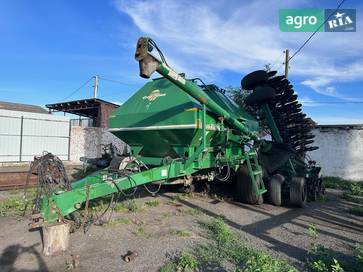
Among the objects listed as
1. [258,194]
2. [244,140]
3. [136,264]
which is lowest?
[136,264]

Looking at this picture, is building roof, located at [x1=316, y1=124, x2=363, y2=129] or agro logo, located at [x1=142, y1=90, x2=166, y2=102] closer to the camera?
agro logo, located at [x1=142, y1=90, x2=166, y2=102]

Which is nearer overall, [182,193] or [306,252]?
[306,252]

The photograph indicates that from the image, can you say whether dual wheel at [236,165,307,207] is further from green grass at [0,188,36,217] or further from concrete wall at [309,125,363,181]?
concrete wall at [309,125,363,181]

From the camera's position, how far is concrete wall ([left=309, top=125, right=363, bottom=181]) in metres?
16.1

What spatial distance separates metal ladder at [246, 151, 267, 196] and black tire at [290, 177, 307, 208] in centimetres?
70

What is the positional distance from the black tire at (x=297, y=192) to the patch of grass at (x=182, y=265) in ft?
15.6

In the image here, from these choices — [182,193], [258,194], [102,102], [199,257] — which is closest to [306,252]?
[199,257]

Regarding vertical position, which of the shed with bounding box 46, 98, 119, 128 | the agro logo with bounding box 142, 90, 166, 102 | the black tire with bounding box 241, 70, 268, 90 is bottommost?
the agro logo with bounding box 142, 90, 166, 102

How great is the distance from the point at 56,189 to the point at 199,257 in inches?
81.3

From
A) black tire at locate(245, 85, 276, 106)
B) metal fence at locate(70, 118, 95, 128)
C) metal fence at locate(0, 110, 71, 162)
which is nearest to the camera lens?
black tire at locate(245, 85, 276, 106)

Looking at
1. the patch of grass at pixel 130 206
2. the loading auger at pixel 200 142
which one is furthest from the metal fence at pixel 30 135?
the patch of grass at pixel 130 206

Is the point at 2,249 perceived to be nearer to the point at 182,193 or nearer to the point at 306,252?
the point at 306,252

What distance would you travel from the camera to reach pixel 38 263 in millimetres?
4207

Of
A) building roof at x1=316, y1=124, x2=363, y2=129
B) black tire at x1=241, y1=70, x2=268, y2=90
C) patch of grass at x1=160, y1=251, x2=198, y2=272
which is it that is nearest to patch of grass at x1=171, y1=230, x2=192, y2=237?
patch of grass at x1=160, y1=251, x2=198, y2=272
